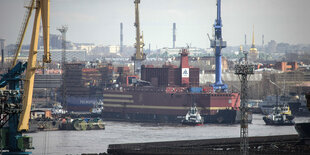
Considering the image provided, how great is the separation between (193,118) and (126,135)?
22885mm

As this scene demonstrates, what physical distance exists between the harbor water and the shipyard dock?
12.0 metres

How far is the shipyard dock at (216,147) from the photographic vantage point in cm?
6059

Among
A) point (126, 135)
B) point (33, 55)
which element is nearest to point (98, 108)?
point (126, 135)

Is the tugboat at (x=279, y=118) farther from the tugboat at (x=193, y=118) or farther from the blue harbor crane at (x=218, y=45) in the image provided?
the blue harbor crane at (x=218, y=45)

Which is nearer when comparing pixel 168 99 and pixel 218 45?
pixel 168 99

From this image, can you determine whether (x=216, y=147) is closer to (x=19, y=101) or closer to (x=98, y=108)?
(x=19, y=101)

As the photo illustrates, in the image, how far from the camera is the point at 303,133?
65.9 m

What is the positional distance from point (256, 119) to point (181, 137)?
38498 mm

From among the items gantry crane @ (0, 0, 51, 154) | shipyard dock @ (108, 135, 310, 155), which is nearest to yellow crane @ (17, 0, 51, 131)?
gantry crane @ (0, 0, 51, 154)

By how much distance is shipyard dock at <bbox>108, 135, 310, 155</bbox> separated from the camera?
60594 mm

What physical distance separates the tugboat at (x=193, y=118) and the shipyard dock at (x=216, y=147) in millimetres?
46157

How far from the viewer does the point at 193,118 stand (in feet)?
397

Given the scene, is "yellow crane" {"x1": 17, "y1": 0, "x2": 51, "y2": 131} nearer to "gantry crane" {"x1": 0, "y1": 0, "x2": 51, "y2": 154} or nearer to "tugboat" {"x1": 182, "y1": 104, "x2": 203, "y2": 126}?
"gantry crane" {"x1": 0, "y1": 0, "x2": 51, "y2": 154}

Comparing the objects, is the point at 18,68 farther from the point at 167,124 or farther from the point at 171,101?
the point at 171,101
